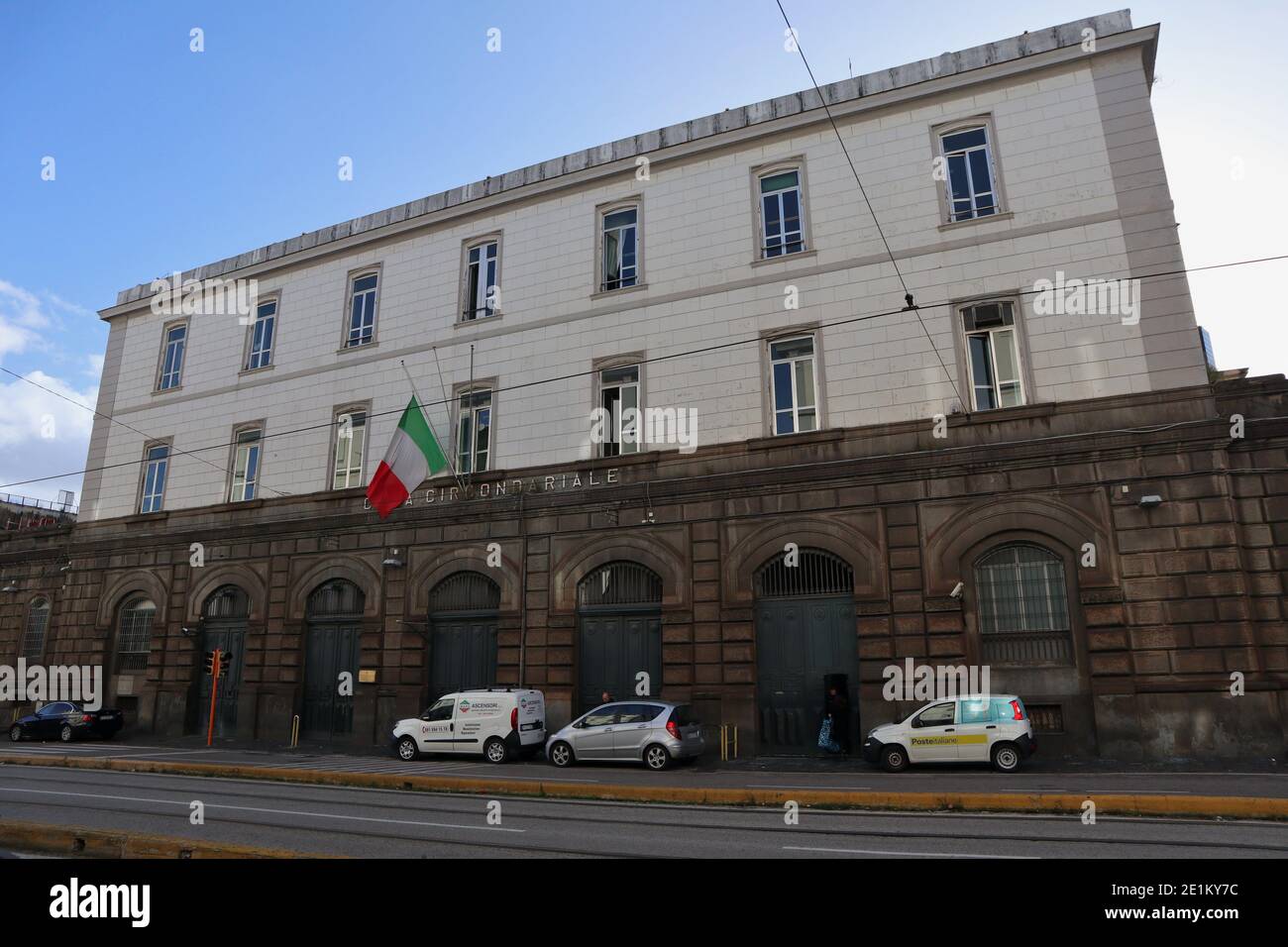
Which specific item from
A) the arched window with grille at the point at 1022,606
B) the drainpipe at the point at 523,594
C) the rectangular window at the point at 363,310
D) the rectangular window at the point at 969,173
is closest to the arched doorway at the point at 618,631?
the drainpipe at the point at 523,594

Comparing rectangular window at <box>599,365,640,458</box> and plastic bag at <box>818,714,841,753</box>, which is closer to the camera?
plastic bag at <box>818,714,841,753</box>

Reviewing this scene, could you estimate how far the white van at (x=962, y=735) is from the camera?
15.6m

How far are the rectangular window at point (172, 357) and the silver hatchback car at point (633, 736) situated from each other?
861 inches

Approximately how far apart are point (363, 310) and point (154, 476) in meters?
10.4

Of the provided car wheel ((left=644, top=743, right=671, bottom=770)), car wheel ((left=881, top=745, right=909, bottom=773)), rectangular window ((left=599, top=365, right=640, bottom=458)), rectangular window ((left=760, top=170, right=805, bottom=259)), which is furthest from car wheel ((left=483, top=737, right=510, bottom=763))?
rectangular window ((left=760, top=170, right=805, bottom=259))

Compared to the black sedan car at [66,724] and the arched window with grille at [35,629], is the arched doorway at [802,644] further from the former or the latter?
the arched window with grille at [35,629]

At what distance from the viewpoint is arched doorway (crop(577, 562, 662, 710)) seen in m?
20.9

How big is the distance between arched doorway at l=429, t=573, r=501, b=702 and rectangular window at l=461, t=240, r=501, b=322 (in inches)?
314

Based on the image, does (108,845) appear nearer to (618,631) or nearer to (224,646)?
(618,631)

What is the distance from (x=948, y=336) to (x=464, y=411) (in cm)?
1352

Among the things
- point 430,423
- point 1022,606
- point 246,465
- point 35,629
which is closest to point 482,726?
point 430,423

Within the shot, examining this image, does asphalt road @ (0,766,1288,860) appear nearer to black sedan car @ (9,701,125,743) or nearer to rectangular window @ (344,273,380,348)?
black sedan car @ (9,701,125,743)
